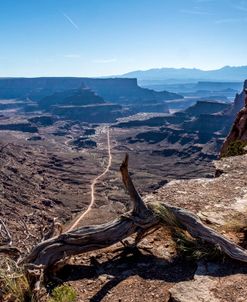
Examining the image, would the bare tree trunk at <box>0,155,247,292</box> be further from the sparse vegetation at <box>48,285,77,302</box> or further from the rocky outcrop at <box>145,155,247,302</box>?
the sparse vegetation at <box>48,285,77,302</box>

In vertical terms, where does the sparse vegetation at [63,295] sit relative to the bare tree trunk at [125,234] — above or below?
below

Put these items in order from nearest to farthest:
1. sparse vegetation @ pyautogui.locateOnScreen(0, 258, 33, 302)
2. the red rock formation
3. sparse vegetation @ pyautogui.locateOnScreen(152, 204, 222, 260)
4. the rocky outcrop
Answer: sparse vegetation @ pyautogui.locateOnScreen(0, 258, 33, 302) < the rocky outcrop < sparse vegetation @ pyautogui.locateOnScreen(152, 204, 222, 260) < the red rock formation

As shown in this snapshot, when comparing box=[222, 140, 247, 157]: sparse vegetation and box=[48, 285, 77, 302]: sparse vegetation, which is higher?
box=[222, 140, 247, 157]: sparse vegetation

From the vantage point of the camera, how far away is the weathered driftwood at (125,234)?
378 inches

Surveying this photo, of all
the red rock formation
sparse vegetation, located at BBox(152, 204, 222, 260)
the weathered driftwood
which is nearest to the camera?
the weathered driftwood

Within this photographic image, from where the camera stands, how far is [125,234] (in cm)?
1045

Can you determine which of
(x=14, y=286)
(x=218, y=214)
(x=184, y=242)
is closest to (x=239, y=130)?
(x=218, y=214)

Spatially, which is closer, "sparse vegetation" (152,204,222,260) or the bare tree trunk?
the bare tree trunk

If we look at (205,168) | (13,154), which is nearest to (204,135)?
(205,168)

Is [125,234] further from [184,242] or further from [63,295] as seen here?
[63,295]

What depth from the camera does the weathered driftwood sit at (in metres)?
9.59

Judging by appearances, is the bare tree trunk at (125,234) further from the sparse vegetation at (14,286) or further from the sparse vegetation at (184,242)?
the sparse vegetation at (14,286)

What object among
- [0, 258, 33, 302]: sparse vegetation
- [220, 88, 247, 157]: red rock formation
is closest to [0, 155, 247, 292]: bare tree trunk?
[0, 258, 33, 302]: sparse vegetation

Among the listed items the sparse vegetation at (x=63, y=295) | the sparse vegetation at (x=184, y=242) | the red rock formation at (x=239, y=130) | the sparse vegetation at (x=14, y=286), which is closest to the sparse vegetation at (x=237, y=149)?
the red rock formation at (x=239, y=130)
